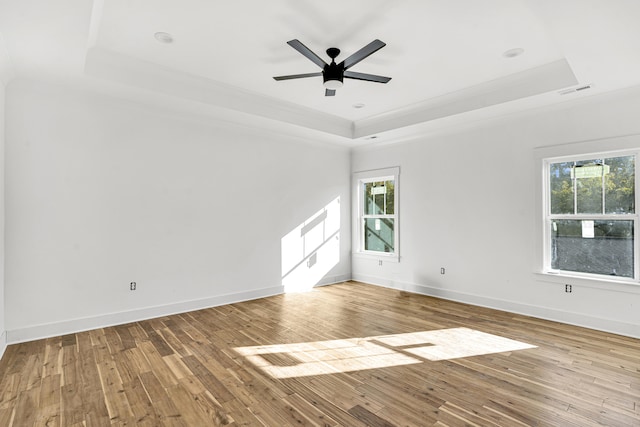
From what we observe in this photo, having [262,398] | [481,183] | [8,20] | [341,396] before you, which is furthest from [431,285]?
[8,20]

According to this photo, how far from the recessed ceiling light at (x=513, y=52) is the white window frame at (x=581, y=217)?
58.9 inches

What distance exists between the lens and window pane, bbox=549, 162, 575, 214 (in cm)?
408

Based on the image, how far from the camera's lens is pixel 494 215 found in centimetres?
466

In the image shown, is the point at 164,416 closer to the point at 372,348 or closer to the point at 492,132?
the point at 372,348

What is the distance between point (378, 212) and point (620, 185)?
3448 millimetres

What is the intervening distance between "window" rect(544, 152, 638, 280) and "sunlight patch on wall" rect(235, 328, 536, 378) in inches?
59.4

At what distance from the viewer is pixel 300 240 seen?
228 inches

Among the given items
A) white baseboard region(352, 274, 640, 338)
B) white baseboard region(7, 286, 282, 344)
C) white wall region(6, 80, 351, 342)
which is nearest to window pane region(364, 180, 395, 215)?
white baseboard region(352, 274, 640, 338)

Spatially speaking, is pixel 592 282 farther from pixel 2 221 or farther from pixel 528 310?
pixel 2 221

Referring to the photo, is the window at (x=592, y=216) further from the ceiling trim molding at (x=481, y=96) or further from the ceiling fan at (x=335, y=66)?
the ceiling fan at (x=335, y=66)

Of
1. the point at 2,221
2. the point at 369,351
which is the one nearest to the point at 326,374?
the point at 369,351

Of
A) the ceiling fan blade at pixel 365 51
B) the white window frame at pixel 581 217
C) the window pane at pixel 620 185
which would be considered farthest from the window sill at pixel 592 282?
the ceiling fan blade at pixel 365 51

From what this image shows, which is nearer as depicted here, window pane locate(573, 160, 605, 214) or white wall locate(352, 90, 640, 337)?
white wall locate(352, 90, 640, 337)

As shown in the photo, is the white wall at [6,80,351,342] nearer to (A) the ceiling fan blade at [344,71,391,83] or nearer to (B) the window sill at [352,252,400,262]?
(B) the window sill at [352,252,400,262]
